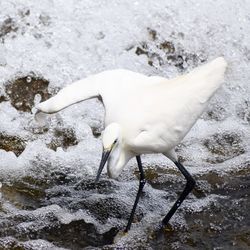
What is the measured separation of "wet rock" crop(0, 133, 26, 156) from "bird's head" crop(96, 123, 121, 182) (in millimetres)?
1262

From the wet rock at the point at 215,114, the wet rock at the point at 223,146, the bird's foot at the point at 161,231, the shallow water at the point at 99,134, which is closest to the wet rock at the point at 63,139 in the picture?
the shallow water at the point at 99,134

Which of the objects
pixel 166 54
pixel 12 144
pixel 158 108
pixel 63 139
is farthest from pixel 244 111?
pixel 158 108

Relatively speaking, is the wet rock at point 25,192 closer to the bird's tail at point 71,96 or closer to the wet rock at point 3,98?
the bird's tail at point 71,96

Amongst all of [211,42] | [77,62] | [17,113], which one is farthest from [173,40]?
[17,113]

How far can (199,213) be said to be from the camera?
13.7 ft

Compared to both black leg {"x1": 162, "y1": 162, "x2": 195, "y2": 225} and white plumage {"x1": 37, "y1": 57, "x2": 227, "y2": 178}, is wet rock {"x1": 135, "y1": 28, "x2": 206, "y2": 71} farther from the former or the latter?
white plumage {"x1": 37, "y1": 57, "x2": 227, "y2": 178}

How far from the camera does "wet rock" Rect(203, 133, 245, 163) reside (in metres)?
4.85

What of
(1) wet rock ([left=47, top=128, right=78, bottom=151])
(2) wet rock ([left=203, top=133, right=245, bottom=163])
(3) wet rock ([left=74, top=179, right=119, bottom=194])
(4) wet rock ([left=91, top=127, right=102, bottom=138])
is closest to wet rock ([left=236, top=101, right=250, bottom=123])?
(2) wet rock ([left=203, top=133, right=245, bottom=163])

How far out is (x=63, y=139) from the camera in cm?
504

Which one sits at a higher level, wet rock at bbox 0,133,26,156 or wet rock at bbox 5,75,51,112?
wet rock at bbox 5,75,51,112

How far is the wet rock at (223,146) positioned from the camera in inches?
191

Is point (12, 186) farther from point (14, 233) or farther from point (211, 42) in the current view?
point (211, 42)

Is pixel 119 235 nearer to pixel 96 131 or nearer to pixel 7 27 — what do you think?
pixel 96 131

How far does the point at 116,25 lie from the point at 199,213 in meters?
2.29
